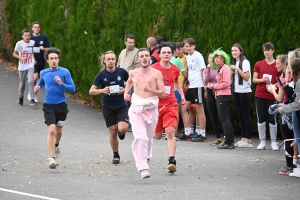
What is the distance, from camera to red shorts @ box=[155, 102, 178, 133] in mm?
12078

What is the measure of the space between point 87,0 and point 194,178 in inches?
372

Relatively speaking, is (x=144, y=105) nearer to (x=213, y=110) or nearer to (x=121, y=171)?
(x=121, y=171)

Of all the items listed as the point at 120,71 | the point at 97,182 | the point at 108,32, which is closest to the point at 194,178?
the point at 97,182

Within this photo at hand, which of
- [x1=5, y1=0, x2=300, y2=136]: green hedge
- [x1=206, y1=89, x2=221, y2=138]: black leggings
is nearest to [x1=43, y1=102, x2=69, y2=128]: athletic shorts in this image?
[x1=206, y1=89, x2=221, y2=138]: black leggings

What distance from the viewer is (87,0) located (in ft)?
65.3

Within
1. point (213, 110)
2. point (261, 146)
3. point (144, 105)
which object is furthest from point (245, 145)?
point (144, 105)

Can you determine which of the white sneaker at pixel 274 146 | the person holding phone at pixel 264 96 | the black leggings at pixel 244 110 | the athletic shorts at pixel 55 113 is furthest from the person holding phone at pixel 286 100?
the athletic shorts at pixel 55 113

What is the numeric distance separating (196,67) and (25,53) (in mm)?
5443

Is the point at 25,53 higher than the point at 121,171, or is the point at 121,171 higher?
the point at 25,53

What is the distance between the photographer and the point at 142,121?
1161cm

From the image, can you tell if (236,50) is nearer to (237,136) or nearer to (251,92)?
(251,92)

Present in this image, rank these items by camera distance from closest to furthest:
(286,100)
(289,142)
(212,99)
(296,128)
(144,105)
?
(296,128)
(144,105)
(286,100)
(289,142)
(212,99)

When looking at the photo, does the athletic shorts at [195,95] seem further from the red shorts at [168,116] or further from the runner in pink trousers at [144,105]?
the runner in pink trousers at [144,105]

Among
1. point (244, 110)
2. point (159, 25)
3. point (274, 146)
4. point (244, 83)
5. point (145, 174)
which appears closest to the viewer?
point (145, 174)
